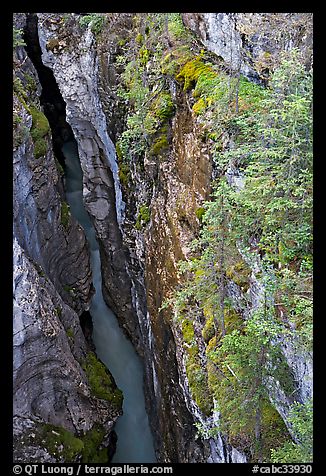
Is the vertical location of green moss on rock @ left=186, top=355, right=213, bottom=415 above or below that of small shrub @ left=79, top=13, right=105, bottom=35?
below

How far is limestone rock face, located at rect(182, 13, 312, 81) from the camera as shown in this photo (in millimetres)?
8273

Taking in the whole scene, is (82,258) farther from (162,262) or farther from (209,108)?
(209,108)

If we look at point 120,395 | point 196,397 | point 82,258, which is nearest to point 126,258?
point 82,258

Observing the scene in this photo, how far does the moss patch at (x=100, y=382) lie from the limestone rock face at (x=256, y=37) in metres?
10.1

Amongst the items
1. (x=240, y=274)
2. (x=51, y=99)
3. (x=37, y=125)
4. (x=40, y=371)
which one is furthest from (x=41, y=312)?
(x=51, y=99)

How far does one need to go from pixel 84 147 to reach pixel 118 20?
5013 millimetres

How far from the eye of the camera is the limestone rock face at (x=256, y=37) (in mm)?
8273

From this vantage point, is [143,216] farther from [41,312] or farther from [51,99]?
[51,99]

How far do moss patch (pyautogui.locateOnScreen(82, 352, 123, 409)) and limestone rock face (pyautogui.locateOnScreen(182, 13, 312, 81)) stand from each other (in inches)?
399

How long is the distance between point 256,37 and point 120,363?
1250 centimetres

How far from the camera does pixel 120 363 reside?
17.2 metres

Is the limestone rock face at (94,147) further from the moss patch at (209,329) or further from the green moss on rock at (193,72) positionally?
the moss patch at (209,329)

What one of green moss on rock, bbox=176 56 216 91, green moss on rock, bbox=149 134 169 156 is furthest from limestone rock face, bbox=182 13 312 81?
green moss on rock, bbox=149 134 169 156

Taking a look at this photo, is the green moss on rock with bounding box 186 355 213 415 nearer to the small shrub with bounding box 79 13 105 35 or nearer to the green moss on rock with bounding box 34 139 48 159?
the green moss on rock with bounding box 34 139 48 159
